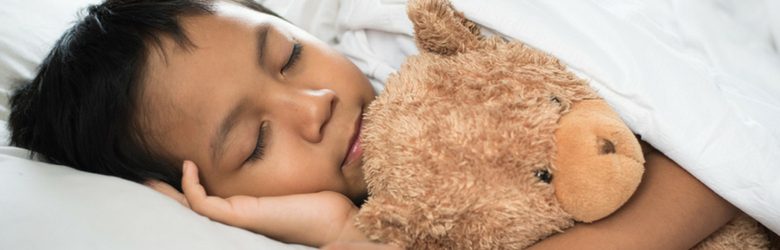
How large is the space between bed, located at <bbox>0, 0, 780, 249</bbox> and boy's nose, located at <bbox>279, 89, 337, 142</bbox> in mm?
153

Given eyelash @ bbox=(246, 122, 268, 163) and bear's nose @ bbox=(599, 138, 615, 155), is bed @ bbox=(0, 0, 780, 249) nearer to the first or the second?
eyelash @ bbox=(246, 122, 268, 163)

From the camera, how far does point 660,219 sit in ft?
2.51

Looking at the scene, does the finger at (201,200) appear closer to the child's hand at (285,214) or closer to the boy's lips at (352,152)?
the child's hand at (285,214)

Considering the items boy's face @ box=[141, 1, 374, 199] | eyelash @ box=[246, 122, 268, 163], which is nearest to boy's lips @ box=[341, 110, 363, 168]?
boy's face @ box=[141, 1, 374, 199]

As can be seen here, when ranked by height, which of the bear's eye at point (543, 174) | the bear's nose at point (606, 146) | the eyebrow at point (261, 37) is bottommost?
the bear's eye at point (543, 174)

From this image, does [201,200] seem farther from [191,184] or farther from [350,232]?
[350,232]

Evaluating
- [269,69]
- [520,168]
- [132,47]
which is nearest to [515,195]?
[520,168]

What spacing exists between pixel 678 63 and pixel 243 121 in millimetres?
588

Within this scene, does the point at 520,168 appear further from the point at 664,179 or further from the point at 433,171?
the point at 664,179

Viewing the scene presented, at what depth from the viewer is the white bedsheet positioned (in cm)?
76

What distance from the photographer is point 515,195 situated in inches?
24.2

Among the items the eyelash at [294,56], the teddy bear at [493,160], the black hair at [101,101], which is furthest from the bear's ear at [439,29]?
the black hair at [101,101]

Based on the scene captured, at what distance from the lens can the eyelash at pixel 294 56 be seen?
2.86 ft

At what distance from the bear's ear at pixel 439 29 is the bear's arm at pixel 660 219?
255mm
